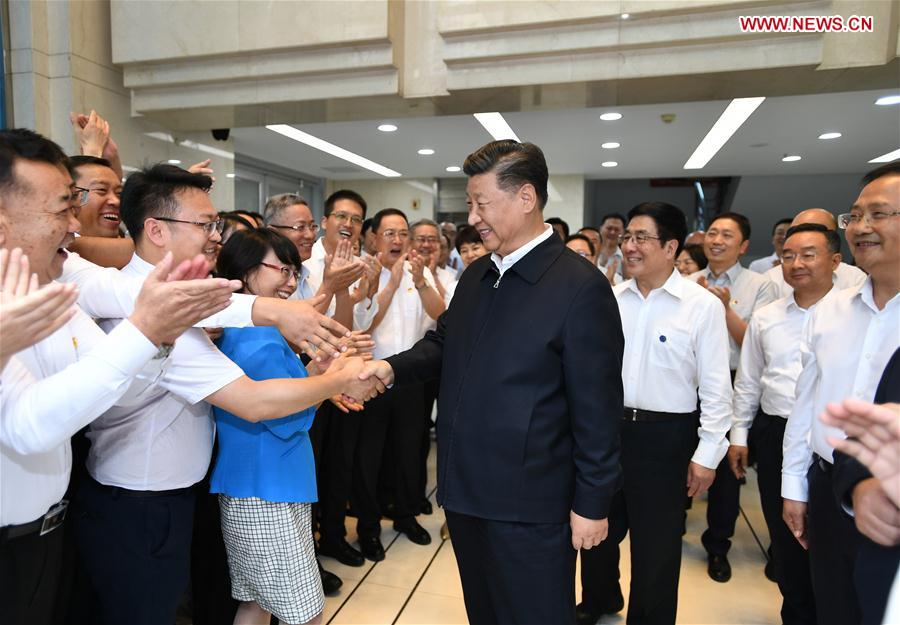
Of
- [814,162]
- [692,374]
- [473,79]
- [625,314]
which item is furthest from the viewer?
[814,162]

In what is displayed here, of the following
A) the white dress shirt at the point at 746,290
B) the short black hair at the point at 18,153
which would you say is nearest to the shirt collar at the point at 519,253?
the short black hair at the point at 18,153

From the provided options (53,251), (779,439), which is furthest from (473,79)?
(53,251)

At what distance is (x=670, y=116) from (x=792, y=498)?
4502 millimetres

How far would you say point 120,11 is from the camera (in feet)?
14.4

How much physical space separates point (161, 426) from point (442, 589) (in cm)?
164

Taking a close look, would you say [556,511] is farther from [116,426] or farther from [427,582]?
[427,582]

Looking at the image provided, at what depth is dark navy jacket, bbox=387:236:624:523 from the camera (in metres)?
1.42

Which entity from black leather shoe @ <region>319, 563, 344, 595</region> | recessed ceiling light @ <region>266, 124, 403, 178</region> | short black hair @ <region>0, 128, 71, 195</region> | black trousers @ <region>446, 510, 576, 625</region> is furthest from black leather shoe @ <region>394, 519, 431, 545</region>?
recessed ceiling light @ <region>266, 124, 403, 178</region>

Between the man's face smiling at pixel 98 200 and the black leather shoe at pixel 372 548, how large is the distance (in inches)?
75.0

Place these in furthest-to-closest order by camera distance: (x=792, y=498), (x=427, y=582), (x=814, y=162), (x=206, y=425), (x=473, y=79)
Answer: (x=814, y=162), (x=473, y=79), (x=427, y=582), (x=792, y=498), (x=206, y=425)

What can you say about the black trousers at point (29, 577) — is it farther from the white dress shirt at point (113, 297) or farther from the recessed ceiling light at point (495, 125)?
the recessed ceiling light at point (495, 125)

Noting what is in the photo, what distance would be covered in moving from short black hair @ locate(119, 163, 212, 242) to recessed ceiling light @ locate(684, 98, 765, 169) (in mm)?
4326

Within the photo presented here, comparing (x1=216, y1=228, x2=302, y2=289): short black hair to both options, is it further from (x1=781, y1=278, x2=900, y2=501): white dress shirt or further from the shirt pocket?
(x1=781, y1=278, x2=900, y2=501): white dress shirt

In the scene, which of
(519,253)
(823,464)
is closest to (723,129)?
(823,464)
